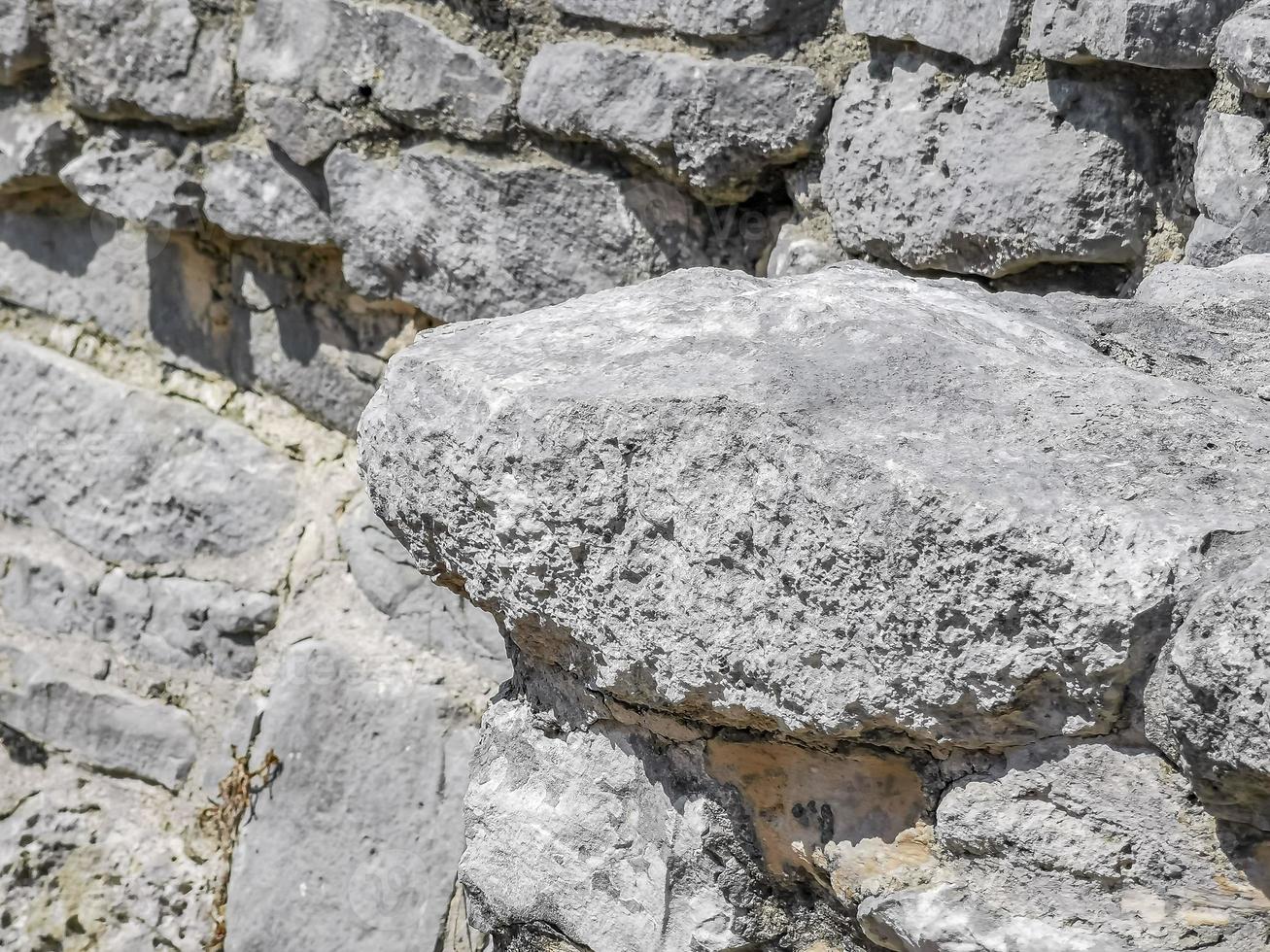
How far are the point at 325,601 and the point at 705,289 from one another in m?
1.01

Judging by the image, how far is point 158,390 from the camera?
198 centimetres

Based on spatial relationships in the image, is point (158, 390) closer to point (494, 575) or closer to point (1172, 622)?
point (494, 575)

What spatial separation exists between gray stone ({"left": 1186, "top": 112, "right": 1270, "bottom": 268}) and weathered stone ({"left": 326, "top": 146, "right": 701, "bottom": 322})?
644 millimetres

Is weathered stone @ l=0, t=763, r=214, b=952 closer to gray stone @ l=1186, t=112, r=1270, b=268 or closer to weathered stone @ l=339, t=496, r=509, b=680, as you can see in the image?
weathered stone @ l=339, t=496, r=509, b=680

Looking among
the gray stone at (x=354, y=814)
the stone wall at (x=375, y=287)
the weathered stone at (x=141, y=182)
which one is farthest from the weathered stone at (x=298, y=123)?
the gray stone at (x=354, y=814)

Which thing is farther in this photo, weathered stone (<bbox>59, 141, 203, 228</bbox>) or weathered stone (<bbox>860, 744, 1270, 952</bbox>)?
weathered stone (<bbox>59, 141, 203, 228</bbox>)

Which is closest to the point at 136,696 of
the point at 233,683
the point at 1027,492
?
the point at 233,683

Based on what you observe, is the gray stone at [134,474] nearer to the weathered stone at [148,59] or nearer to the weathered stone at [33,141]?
the weathered stone at [33,141]

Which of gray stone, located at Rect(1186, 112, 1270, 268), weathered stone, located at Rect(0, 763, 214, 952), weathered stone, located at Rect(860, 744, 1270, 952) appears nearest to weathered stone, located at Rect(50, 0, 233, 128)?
weathered stone, located at Rect(0, 763, 214, 952)

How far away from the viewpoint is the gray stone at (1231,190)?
3.59 ft

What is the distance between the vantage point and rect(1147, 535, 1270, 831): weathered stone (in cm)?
67

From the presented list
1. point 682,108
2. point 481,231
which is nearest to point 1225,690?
point 682,108

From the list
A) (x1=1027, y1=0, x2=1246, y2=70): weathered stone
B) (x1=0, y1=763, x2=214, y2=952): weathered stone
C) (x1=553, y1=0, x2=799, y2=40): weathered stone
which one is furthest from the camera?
(x1=0, y1=763, x2=214, y2=952): weathered stone
